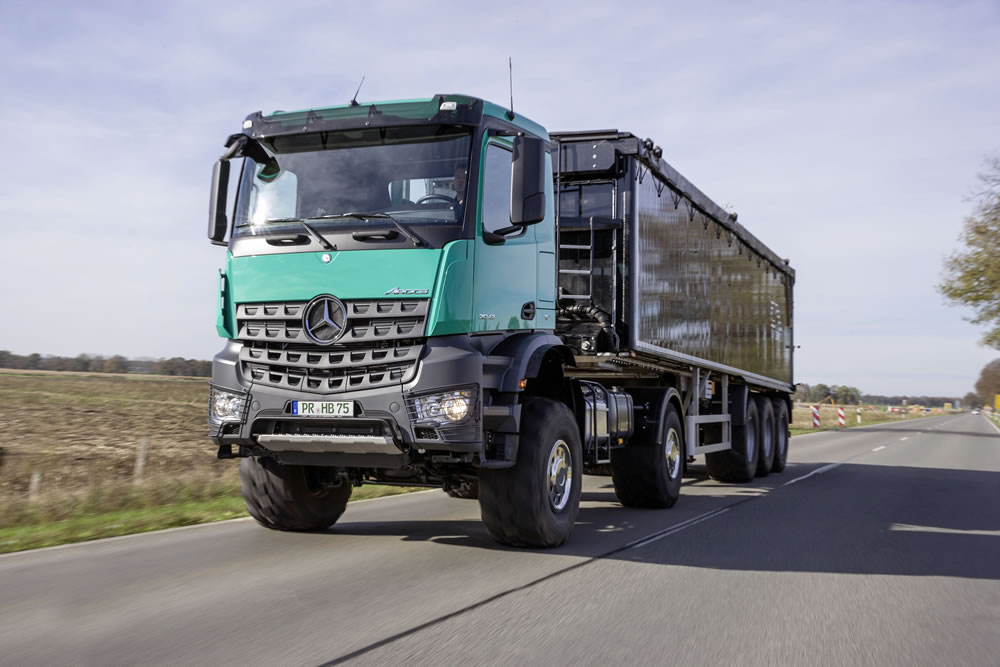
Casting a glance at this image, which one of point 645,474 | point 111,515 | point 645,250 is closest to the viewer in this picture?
point 111,515

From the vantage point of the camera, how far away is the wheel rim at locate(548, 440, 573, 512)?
730 centimetres

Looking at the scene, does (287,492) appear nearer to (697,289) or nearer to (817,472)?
(697,289)

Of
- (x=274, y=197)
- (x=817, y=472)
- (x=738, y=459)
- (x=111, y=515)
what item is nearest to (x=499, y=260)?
(x=274, y=197)

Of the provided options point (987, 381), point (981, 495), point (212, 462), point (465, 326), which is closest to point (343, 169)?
point (465, 326)

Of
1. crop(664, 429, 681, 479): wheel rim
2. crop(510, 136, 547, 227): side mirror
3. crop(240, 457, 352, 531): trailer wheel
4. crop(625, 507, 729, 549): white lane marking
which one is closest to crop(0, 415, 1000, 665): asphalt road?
crop(625, 507, 729, 549): white lane marking

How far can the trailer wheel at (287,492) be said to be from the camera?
760cm

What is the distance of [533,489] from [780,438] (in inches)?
432

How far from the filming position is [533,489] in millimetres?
6871

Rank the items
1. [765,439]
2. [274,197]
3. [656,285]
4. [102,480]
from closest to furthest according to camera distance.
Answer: [274,197] → [656,285] → [102,480] → [765,439]

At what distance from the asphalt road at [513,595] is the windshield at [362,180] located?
8.29 feet

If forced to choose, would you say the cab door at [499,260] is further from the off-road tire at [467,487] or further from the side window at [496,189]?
the off-road tire at [467,487]

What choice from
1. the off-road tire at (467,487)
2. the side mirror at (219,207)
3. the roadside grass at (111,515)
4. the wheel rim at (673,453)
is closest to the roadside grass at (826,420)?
the wheel rim at (673,453)

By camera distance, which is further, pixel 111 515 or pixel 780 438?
pixel 780 438

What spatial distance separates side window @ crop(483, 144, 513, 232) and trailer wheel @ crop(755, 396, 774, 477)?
955 centimetres
